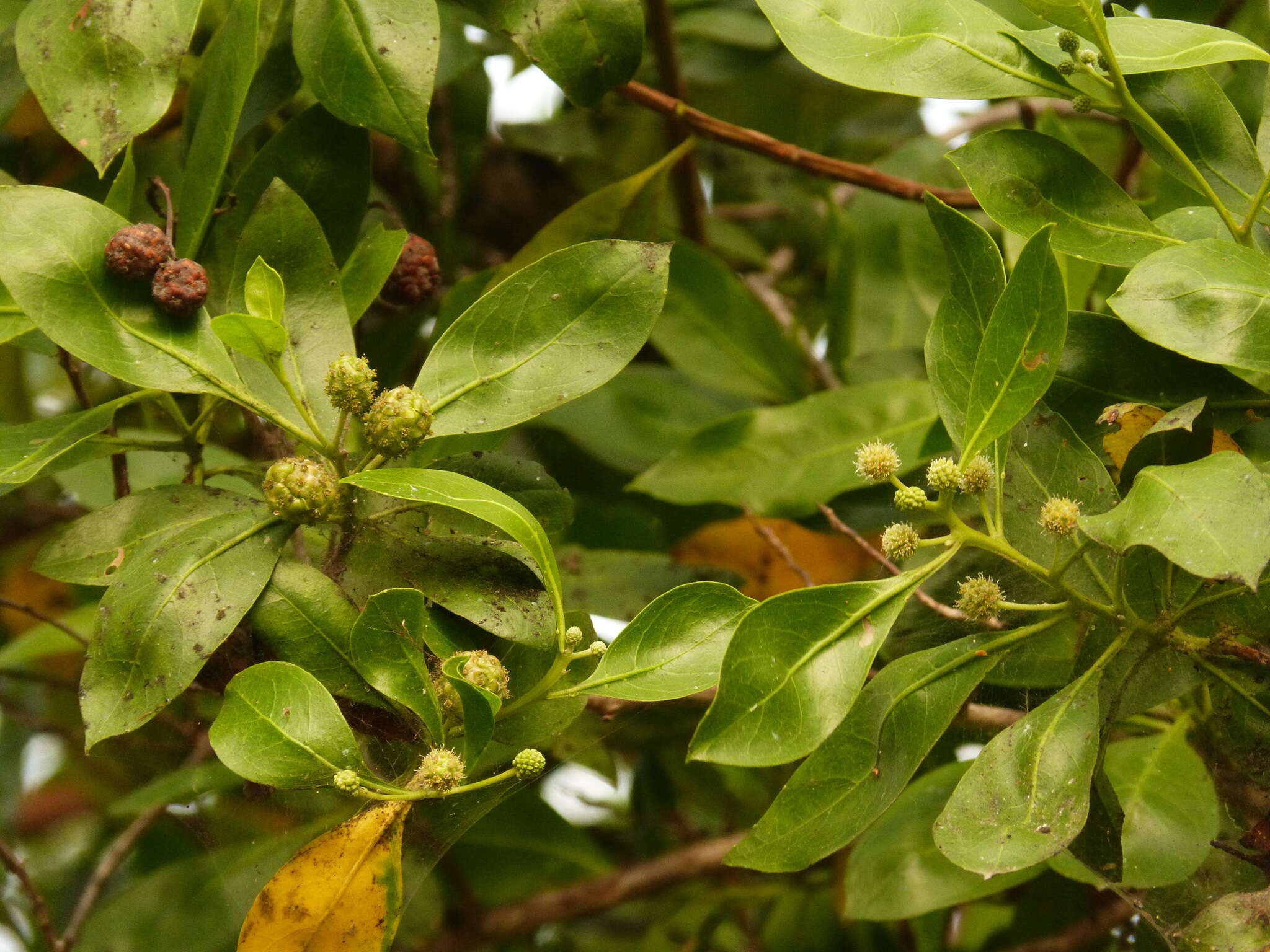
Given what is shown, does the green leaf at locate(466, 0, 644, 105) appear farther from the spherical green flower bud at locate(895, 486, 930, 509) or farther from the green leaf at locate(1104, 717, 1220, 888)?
the green leaf at locate(1104, 717, 1220, 888)

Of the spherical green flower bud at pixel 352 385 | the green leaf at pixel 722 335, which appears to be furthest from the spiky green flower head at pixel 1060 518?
the green leaf at pixel 722 335

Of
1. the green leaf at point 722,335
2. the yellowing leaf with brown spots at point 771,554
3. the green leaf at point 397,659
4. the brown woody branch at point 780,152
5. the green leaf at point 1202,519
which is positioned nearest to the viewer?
the green leaf at point 1202,519

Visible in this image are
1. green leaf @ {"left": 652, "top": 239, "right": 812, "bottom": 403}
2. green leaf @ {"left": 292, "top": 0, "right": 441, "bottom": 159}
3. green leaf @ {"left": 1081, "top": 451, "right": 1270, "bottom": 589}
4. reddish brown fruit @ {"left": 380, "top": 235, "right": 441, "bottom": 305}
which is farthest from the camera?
green leaf @ {"left": 652, "top": 239, "right": 812, "bottom": 403}

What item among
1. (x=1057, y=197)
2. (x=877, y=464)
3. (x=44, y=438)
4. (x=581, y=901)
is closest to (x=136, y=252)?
(x=44, y=438)

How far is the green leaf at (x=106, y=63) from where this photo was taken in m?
0.73

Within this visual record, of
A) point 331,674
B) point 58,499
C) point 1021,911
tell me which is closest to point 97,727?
point 331,674

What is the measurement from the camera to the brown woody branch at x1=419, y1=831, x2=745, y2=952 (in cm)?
135

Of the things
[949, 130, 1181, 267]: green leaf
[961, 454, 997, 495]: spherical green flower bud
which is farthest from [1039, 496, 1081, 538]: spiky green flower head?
[949, 130, 1181, 267]: green leaf

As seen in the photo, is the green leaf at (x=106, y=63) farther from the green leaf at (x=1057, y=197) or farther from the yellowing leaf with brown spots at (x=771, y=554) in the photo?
the yellowing leaf with brown spots at (x=771, y=554)

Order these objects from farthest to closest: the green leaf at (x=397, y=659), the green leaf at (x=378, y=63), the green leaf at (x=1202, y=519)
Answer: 1. the green leaf at (x=378, y=63)
2. the green leaf at (x=397, y=659)
3. the green leaf at (x=1202, y=519)

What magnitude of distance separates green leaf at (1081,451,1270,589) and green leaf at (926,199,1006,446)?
4.7 inches

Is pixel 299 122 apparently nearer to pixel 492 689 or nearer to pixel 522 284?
pixel 522 284

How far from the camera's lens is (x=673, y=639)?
65 cm

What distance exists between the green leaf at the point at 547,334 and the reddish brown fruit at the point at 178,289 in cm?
15
